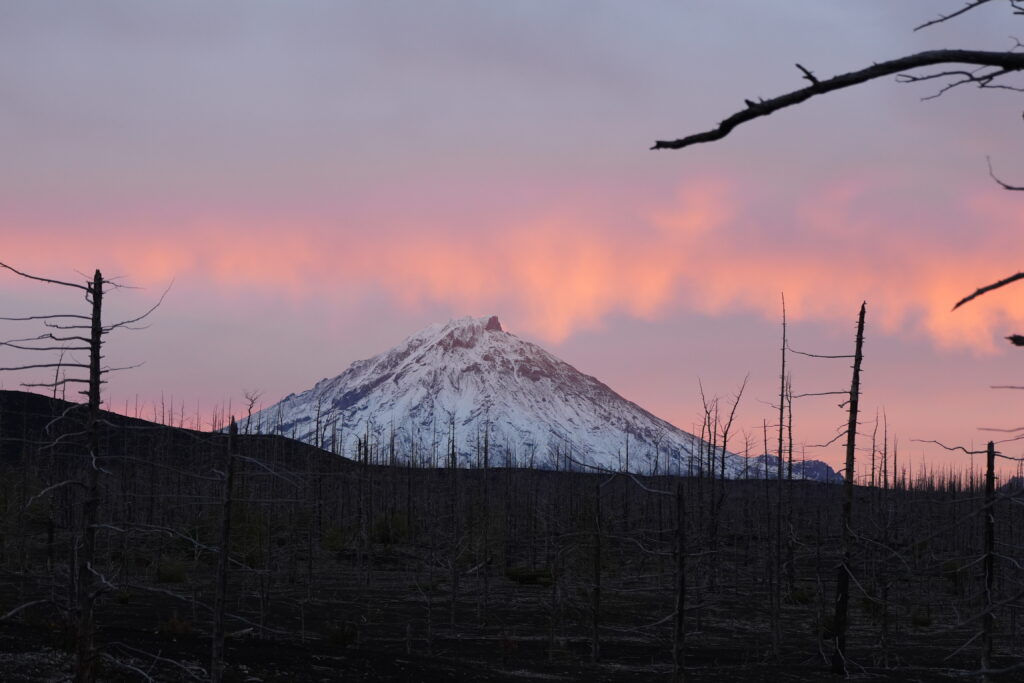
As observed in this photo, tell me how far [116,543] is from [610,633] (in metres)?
46.3

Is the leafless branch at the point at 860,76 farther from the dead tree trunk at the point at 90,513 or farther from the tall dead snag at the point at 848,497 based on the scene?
the tall dead snag at the point at 848,497

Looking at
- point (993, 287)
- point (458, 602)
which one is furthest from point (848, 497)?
point (458, 602)

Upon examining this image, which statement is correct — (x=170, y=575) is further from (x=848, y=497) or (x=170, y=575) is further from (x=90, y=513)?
(x=90, y=513)

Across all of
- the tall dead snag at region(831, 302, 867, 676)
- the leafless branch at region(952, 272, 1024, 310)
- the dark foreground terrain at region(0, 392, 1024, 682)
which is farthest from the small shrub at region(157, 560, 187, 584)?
the leafless branch at region(952, 272, 1024, 310)

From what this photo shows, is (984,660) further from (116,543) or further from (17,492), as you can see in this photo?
(116,543)

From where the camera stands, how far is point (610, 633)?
152 ft

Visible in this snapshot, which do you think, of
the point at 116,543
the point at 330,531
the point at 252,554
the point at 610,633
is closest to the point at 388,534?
the point at 330,531

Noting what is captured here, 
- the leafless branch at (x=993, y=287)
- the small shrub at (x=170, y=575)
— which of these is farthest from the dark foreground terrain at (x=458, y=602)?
the leafless branch at (x=993, y=287)

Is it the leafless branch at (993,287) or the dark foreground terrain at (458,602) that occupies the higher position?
the leafless branch at (993,287)

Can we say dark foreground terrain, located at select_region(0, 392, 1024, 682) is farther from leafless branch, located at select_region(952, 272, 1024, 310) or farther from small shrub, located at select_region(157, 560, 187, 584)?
leafless branch, located at select_region(952, 272, 1024, 310)

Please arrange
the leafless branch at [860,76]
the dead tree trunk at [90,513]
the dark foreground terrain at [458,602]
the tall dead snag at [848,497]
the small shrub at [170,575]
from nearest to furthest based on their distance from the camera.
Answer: the leafless branch at [860,76] < the dead tree trunk at [90,513] < the dark foreground terrain at [458,602] < the tall dead snag at [848,497] < the small shrub at [170,575]

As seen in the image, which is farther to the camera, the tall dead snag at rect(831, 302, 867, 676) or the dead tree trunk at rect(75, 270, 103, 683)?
the tall dead snag at rect(831, 302, 867, 676)

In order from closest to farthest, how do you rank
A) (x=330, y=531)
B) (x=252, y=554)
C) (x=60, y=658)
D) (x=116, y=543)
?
(x=60, y=658)
(x=252, y=554)
(x=116, y=543)
(x=330, y=531)

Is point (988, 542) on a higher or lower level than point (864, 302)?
lower
